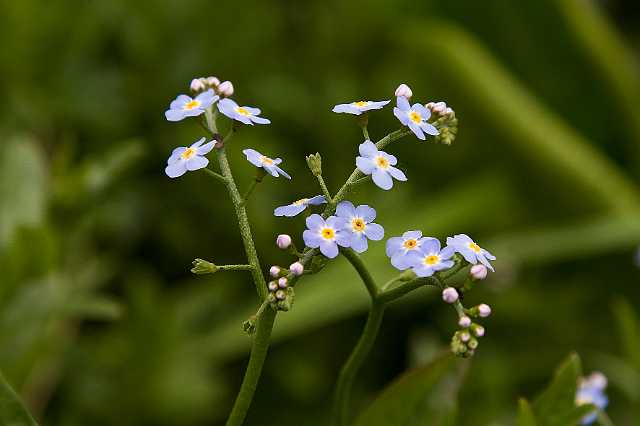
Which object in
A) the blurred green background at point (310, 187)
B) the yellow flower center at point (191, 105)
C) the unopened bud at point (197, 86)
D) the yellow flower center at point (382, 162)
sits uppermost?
the unopened bud at point (197, 86)

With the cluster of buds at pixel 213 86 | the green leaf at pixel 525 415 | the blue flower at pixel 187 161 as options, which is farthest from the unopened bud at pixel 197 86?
the green leaf at pixel 525 415

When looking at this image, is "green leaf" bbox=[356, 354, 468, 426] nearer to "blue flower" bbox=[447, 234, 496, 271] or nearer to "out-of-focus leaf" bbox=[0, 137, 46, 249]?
"blue flower" bbox=[447, 234, 496, 271]

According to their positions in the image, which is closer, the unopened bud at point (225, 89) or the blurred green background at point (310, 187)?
the unopened bud at point (225, 89)

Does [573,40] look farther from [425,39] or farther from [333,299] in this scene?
[333,299]

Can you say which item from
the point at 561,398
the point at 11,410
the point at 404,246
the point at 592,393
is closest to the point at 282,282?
the point at 404,246

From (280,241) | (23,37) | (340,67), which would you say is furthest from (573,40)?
(280,241)

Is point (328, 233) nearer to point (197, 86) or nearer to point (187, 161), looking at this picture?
point (187, 161)

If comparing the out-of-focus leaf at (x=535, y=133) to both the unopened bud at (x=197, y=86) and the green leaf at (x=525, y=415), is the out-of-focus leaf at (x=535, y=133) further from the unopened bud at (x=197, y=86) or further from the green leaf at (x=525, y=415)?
the unopened bud at (x=197, y=86)
